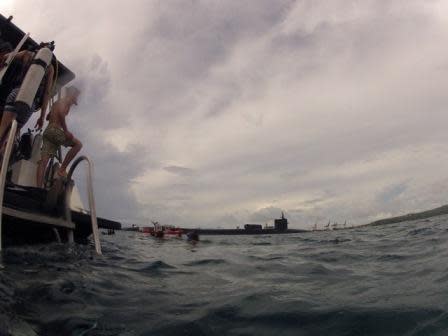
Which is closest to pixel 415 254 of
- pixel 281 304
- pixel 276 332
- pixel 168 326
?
pixel 281 304

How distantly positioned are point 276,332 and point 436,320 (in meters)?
1.44

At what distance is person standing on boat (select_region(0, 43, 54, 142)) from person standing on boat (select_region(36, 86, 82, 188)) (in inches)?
11.6

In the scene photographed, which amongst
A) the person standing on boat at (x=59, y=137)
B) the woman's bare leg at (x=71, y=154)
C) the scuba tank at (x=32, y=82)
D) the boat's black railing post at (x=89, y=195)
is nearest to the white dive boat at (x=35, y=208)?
the boat's black railing post at (x=89, y=195)

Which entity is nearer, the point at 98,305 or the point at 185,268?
the point at 98,305

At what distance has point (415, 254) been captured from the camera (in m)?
7.54

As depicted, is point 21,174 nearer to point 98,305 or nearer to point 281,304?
point 98,305

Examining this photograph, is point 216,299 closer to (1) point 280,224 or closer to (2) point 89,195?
(2) point 89,195

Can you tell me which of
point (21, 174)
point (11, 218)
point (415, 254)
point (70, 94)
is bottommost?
point (415, 254)

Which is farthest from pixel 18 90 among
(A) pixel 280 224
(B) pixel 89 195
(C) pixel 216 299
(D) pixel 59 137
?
(A) pixel 280 224

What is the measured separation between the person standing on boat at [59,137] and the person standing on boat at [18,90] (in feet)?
0.96

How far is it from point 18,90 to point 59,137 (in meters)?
1.20

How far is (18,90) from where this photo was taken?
691 cm

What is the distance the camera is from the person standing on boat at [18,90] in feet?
20.4

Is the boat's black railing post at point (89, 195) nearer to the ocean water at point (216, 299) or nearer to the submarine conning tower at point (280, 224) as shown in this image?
the ocean water at point (216, 299)
